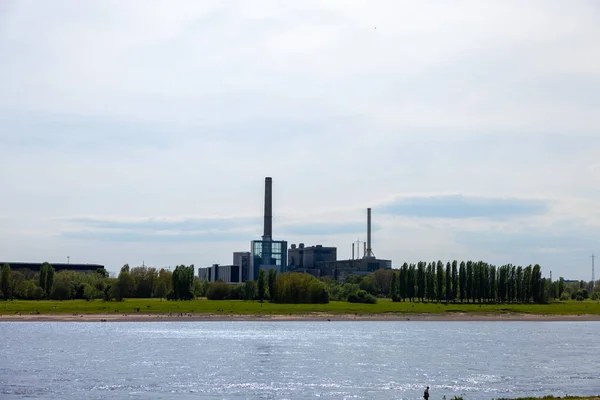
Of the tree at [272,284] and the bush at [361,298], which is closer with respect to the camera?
the tree at [272,284]

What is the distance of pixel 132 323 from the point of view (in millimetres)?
131000

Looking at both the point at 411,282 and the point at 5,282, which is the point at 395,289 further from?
the point at 5,282

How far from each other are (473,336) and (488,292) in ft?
291

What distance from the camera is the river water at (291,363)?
48.9 m

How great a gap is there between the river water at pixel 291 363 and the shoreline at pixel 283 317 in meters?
16.5

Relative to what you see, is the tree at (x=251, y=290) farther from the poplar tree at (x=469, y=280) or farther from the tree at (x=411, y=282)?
the poplar tree at (x=469, y=280)

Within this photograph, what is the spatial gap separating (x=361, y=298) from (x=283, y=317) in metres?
46.1

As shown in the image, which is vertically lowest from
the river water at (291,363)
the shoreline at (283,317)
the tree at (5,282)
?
the river water at (291,363)

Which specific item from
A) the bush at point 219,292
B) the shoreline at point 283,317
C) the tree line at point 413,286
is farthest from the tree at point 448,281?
the bush at point 219,292

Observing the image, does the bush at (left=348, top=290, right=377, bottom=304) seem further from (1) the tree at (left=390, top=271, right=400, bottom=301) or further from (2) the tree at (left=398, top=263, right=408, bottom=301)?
(1) the tree at (left=390, top=271, right=400, bottom=301)

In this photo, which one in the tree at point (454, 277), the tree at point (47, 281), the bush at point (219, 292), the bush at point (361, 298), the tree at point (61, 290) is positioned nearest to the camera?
the bush at point (361, 298)

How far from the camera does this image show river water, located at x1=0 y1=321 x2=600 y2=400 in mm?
48906

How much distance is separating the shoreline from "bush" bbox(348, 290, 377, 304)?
31377 mm

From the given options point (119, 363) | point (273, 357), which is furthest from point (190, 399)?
point (273, 357)
